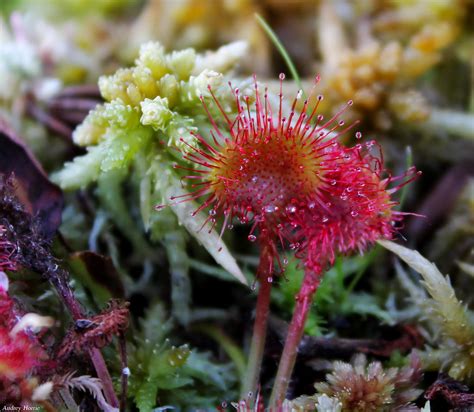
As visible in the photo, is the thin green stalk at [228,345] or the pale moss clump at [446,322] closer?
the pale moss clump at [446,322]

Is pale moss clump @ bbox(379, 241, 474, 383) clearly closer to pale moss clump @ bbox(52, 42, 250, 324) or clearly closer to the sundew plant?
the sundew plant

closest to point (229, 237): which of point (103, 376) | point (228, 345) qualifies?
point (228, 345)

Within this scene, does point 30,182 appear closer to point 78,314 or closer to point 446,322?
point 78,314

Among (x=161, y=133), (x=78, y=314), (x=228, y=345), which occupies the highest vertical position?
(x=161, y=133)

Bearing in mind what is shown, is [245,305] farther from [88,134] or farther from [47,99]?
[47,99]

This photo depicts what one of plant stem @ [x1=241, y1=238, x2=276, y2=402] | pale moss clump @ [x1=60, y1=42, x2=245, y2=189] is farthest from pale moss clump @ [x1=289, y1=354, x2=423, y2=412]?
pale moss clump @ [x1=60, y1=42, x2=245, y2=189]

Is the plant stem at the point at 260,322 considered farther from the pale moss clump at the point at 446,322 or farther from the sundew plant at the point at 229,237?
the pale moss clump at the point at 446,322

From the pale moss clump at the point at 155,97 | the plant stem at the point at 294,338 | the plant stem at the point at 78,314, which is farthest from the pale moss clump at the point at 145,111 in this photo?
the plant stem at the point at 294,338
